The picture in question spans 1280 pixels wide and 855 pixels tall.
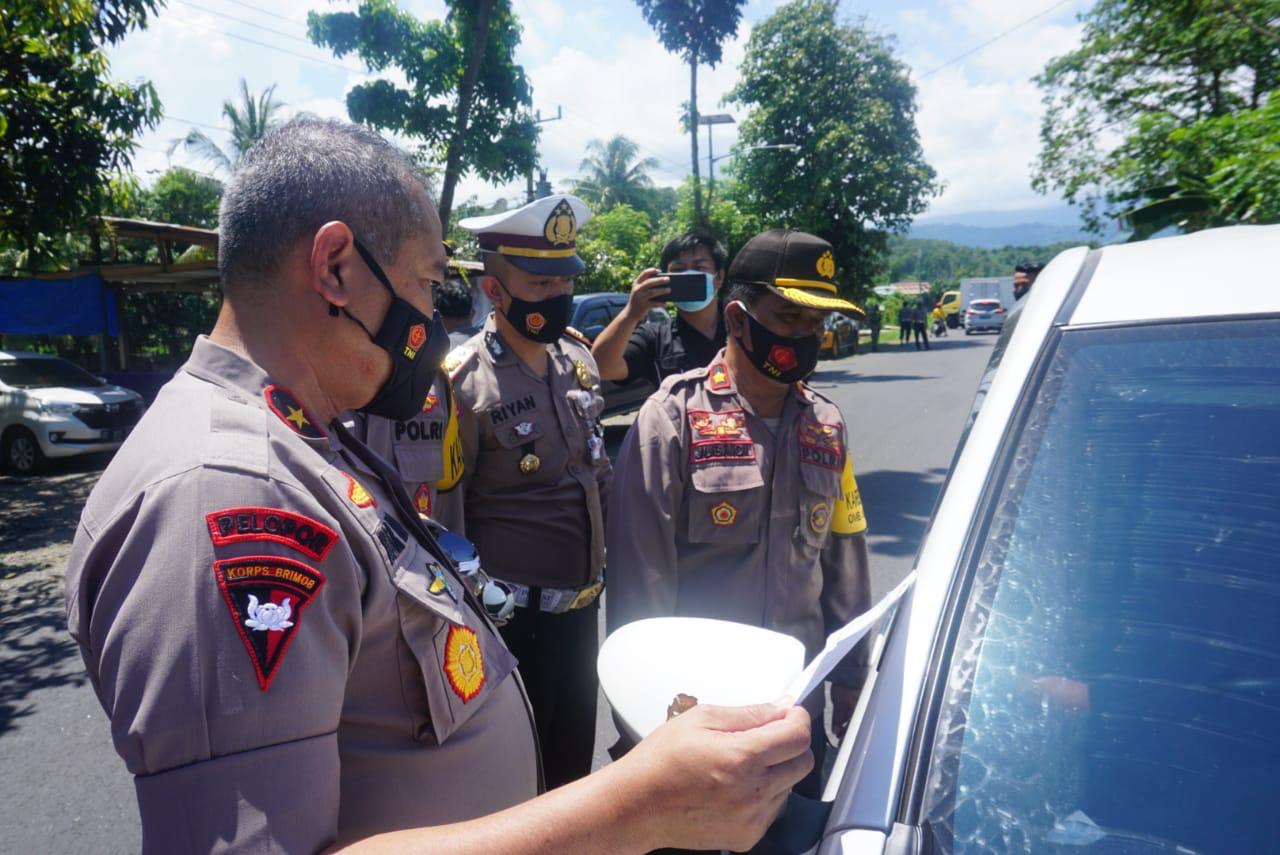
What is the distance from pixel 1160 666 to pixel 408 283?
1086 mm

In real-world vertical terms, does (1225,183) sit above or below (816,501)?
above

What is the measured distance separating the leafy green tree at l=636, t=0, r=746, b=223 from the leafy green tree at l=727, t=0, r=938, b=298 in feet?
7.13

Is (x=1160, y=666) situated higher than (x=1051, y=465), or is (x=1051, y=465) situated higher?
(x=1051, y=465)

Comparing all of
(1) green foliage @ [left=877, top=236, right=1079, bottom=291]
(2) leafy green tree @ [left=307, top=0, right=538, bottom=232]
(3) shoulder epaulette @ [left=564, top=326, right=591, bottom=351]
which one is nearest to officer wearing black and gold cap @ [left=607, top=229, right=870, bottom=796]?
(3) shoulder epaulette @ [left=564, top=326, right=591, bottom=351]

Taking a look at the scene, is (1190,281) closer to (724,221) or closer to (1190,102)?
(1190,102)

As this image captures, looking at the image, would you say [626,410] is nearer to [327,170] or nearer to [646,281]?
[646,281]

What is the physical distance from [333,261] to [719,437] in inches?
44.4

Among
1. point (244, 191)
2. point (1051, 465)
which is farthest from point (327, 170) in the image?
point (1051, 465)

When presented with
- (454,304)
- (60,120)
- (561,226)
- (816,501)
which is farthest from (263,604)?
(60,120)

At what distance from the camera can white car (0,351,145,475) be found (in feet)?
31.6

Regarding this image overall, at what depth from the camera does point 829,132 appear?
64.8 ft

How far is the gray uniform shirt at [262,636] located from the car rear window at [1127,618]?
1.96ft

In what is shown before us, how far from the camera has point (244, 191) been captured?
3.73 ft

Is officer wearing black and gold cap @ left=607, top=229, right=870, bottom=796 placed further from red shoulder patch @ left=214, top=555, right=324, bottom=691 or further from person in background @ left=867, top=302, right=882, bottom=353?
person in background @ left=867, top=302, right=882, bottom=353
